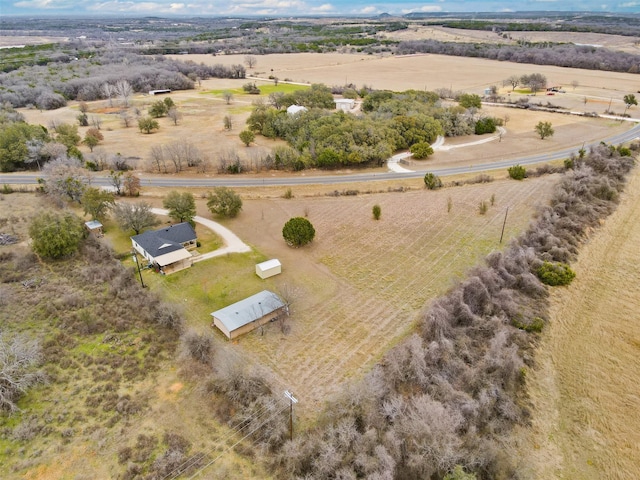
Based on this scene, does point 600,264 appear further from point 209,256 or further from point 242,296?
point 209,256

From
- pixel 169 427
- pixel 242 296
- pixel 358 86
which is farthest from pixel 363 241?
pixel 358 86

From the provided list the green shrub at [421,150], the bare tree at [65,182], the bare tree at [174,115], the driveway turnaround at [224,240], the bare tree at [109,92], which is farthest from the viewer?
the bare tree at [109,92]

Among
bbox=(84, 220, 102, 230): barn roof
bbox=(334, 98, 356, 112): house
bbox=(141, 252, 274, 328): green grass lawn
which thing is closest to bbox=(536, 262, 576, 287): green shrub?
bbox=(141, 252, 274, 328): green grass lawn

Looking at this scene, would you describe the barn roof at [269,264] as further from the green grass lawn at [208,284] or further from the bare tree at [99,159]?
the bare tree at [99,159]

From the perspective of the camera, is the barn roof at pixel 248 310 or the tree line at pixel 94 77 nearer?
the barn roof at pixel 248 310

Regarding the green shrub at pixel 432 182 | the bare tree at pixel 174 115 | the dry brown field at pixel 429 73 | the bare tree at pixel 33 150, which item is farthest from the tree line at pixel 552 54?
the bare tree at pixel 33 150

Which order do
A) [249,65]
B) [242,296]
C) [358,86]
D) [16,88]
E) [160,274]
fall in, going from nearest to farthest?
[242,296]
[160,274]
[16,88]
[358,86]
[249,65]
